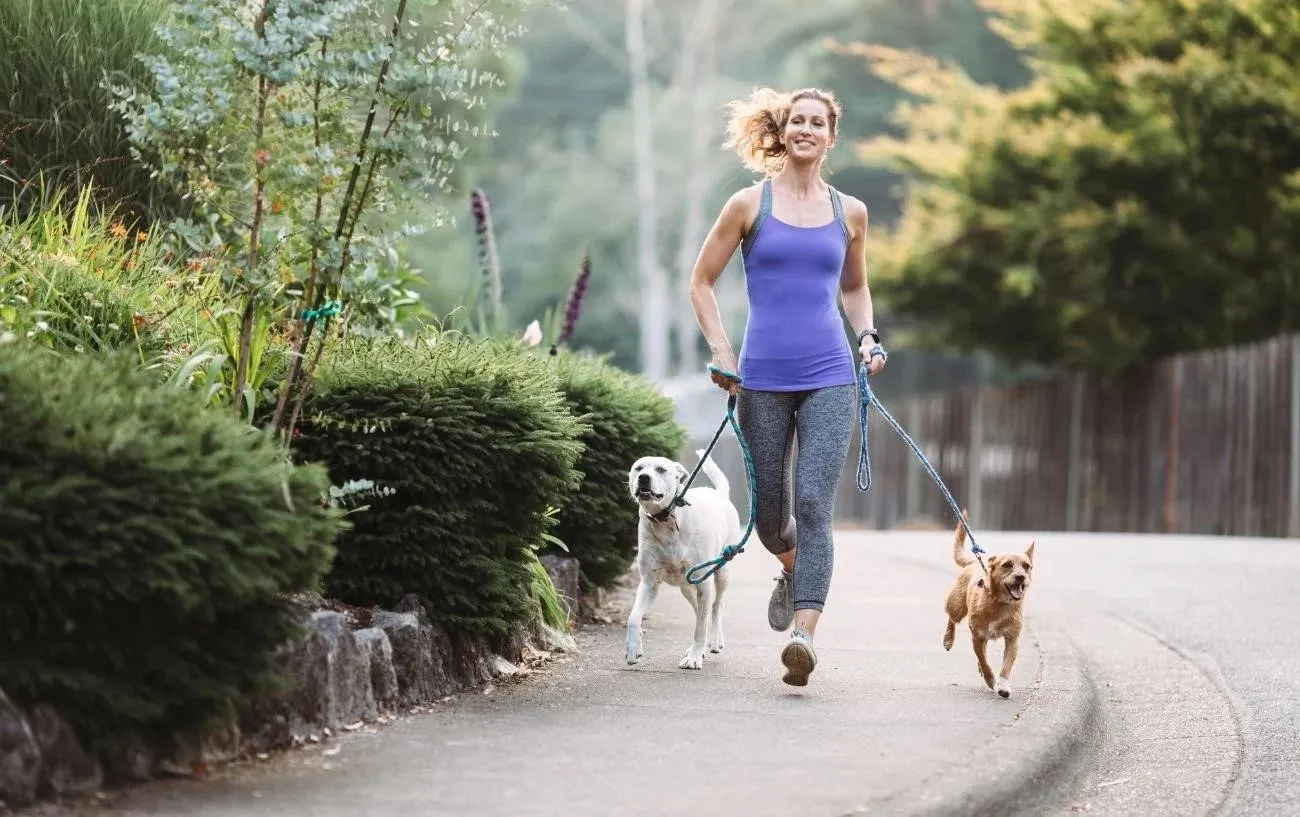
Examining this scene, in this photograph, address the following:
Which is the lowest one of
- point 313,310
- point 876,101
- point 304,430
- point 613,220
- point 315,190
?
point 304,430

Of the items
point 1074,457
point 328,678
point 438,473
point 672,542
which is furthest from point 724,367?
point 1074,457

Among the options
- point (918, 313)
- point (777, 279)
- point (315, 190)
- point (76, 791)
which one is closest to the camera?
point (76, 791)

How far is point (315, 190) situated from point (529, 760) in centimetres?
210

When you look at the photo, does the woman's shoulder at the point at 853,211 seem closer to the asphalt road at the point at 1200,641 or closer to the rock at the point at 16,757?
the asphalt road at the point at 1200,641

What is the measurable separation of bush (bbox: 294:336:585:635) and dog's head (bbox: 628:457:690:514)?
0.62m

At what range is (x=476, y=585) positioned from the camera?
660 centimetres

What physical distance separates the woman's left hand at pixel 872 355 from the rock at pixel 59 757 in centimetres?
347

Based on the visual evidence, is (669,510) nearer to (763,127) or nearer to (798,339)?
(798,339)

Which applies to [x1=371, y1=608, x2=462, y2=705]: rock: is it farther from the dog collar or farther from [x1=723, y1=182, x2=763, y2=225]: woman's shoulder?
[x1=723, y1=182, x2=763, y2=225]: woman's shoulder

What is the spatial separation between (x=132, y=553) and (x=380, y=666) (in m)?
1.56

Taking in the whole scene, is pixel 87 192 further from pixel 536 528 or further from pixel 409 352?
pixel 536 528

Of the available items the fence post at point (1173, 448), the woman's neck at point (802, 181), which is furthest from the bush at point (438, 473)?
the fence post at point (1173, 448)

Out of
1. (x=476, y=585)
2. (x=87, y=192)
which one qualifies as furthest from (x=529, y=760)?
(x=87, y=192)

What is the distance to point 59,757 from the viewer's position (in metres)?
Result: 4.61
